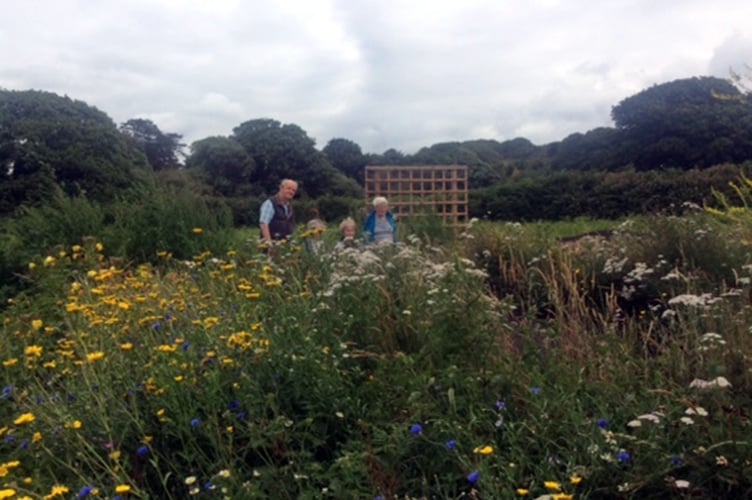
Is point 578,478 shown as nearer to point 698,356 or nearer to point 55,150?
point 698,356

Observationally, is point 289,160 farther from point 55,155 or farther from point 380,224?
point 380,224

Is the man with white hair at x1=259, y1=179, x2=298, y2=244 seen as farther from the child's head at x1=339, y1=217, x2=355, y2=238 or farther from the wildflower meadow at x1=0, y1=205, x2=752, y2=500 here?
the wildflower meadow at x1=0, y1=205, x2=752, y2=500

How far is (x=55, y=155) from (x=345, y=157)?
27.4m

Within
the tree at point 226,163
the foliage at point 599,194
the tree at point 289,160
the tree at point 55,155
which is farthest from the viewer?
the tree at point 289,160

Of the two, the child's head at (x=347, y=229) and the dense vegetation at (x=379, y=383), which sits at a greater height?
the child's head at (x=347, y=229)

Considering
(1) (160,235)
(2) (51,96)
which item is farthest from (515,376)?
(2) (51,96)

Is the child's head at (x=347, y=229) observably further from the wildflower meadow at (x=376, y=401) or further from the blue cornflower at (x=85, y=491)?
the blue cornflower at (x=85, y=491)

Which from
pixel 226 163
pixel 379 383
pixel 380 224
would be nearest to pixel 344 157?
pixel 226 163

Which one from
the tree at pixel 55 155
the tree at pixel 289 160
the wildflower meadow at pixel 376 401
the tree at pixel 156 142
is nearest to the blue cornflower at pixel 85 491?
the wildflower meadow at pixel 376 401

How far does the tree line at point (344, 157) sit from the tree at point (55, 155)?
2 cm

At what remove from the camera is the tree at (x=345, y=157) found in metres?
39.8

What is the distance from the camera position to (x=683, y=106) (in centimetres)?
3108

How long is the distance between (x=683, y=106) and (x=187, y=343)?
32345mm

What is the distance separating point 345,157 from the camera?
1580 inches
